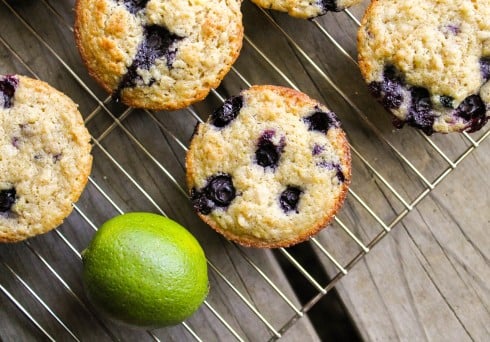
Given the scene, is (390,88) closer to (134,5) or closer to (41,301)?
(134,5)

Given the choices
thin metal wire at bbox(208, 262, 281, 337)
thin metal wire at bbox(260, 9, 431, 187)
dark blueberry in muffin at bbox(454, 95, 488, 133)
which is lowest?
thin metal wire at bbox(208, 262, 281, 337)

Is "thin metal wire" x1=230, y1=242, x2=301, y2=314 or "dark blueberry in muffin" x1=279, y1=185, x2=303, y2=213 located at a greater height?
"dark blueberry in muffin" x1=279, y1=185, x2=303, y2=213

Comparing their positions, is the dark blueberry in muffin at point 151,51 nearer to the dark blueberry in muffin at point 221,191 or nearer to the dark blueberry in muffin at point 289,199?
the dark blueberry in muffin at point 221,191

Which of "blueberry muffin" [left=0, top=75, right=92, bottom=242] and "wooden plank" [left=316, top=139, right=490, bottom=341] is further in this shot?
"wooden plank" [left=316, top=139, right=490, bottom=341]

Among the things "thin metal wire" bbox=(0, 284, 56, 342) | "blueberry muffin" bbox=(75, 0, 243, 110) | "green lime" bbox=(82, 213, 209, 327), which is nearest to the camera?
"green lime" bbox=(82, 213, 209, 327)

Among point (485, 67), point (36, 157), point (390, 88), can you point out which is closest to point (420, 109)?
point (390, 88)

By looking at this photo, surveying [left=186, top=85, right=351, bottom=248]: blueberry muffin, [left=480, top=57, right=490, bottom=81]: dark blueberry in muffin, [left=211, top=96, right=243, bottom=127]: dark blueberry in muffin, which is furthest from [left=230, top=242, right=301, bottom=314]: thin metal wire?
[left=480, top=57, right=490, bottom=81]: dark blueberry in muffin

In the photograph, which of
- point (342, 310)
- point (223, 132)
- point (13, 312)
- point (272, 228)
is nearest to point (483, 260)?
point (342, 310)

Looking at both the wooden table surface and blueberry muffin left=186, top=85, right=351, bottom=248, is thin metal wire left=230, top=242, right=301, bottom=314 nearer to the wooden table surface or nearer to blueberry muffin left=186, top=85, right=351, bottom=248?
the wooden table surface

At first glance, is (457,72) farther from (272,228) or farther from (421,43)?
(272,228)
